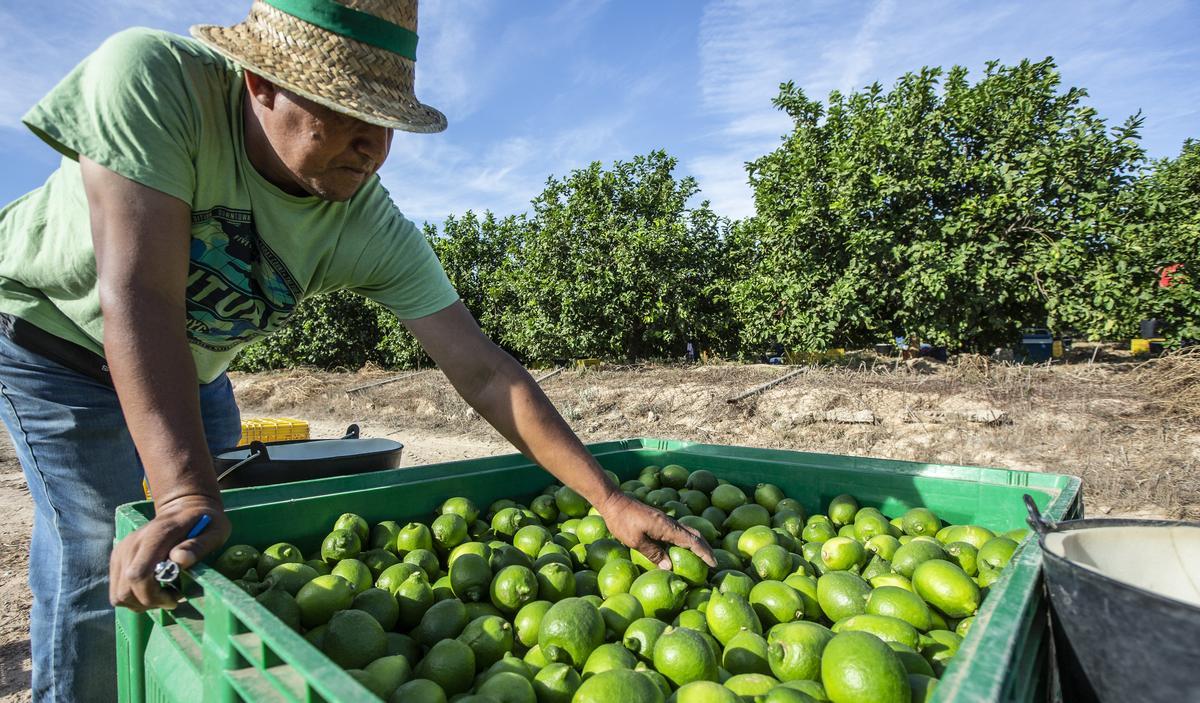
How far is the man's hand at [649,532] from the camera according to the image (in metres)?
2.12

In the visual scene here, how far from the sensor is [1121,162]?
963 centimetres

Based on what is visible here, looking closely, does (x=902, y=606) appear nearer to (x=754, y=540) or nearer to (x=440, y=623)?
(x=754, y=540)

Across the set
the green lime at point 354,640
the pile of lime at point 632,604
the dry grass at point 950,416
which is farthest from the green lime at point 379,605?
the dry grass at point 950,416

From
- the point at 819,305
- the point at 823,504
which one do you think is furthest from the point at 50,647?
the point at 819,305

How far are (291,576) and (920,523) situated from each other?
2122 mm

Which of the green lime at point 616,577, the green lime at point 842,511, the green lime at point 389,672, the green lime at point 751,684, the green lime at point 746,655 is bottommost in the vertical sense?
the green lime at point 842,511

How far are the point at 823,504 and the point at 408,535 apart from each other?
1777 millimetres

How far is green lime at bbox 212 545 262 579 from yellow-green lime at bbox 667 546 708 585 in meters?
1.19

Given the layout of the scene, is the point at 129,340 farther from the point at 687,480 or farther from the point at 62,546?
the point at 687,480

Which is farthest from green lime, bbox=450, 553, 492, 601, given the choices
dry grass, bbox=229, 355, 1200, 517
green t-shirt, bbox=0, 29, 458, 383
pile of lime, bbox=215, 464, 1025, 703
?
dry grass, bbox=229, 355, 1200, 517

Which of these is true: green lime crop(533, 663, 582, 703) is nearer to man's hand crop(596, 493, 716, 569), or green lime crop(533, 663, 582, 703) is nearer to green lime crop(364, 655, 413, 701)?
green lime crop(364, 655, 413, 701)

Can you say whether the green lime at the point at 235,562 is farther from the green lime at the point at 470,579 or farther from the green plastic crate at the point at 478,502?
the green lime at the point at 470,579

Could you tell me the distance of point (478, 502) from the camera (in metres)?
2.80

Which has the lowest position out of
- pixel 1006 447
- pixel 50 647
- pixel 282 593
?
pixel 1006 447
